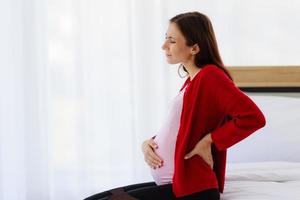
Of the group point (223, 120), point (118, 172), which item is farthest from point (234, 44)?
point (223, 120)

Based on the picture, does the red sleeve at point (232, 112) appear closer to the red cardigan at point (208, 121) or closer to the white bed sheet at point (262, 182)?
the red cardigan at point (208, 121)

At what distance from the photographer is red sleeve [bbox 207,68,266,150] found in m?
1.21

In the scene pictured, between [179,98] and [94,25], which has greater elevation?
[94,25]

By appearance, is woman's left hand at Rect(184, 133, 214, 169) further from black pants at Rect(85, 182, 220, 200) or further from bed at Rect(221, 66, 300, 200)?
bed at Rect(221, 66, 300, 200)

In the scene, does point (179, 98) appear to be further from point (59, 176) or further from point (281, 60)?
point (59, 176)

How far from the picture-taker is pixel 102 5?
244 centimetres

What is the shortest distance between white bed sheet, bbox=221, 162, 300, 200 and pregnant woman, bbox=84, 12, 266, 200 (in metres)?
0.10

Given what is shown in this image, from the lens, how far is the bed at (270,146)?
146 cm

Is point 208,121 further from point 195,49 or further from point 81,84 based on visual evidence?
point 81,84

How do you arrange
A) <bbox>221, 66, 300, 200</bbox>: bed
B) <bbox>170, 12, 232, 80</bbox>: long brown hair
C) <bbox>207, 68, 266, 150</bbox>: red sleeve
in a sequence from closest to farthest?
<bbox>207, 68, 266, 150</bbox>: red sleeve, <bbox>170, 12, 232, 80</bbox>: long brown hair, <bbox>221, 66, 300, 200</bbox>: bed

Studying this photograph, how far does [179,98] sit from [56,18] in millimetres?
1367

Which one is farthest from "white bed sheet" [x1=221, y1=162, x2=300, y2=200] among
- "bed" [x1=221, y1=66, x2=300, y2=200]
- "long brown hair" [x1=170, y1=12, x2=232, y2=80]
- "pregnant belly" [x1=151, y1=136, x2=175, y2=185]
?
"long brown hair" [x1=170, y1=12, x2=232, y2=80]

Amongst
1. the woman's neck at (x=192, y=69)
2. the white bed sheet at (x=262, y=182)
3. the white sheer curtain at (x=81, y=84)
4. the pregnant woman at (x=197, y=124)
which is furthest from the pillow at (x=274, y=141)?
the woman's neck at (x=192, y=69)

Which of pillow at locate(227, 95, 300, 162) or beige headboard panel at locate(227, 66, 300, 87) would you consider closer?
pillow at locate(227, 95, 300, 162)
